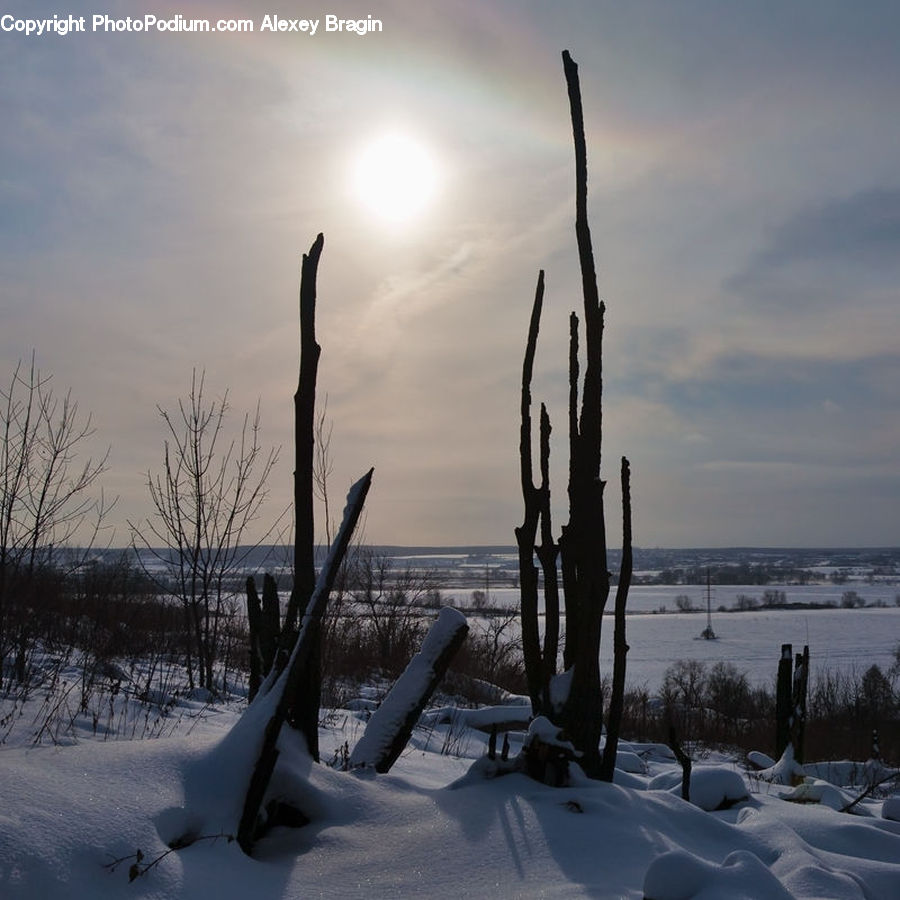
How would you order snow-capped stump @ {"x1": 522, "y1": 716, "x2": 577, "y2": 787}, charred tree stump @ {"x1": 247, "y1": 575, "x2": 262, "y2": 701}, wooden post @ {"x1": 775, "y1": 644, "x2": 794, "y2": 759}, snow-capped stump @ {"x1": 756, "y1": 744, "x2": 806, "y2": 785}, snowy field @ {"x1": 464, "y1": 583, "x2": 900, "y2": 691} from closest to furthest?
snow-capped stump @ {"x1": 522, "y1": 716, "x2": 577, "y2": 787} < charred tree stump @ {"x1": 247, "y1": 575, "x2": 262, "y2": 701} < snow-capped stump @ {"x1": 756, "y1": 744, "x2": 806, "y2": 785} < wooden post @ {"x1": 775, "y1": 644, "x2": 794, "y2": 759} < snowy field @ {"x1": 464, "y1": 583, "x2": 900, "y2": 691}

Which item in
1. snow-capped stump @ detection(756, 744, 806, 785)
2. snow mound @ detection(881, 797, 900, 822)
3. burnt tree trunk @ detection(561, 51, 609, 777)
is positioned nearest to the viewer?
burnt tree trunk @ detection(561, 51, 609, 777)

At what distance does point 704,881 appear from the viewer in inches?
96.8

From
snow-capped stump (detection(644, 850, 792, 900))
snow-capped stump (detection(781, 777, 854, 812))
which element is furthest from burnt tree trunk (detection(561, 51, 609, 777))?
snow-capped stump (detection(781, 777, 854, 812))

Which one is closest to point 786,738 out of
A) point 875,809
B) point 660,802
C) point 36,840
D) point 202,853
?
point 875,809

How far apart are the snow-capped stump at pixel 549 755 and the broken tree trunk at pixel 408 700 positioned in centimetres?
62

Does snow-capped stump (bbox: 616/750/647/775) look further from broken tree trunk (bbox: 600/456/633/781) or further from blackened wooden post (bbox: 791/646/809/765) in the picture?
blackened wooden post (bbox: 791/646/809/765)

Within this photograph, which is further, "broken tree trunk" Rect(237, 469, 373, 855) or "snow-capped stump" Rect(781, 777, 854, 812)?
"snow-capped stump" Rect(781, 777, 854, 812)

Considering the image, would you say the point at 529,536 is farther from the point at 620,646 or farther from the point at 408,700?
the point at 408,700

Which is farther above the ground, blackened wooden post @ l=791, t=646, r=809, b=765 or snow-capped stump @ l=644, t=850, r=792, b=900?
snow-capped stump @ l=644, t=850, r=792, b=900

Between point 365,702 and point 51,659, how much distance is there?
11.5 ft

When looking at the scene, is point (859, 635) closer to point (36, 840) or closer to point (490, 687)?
point (490, 687)

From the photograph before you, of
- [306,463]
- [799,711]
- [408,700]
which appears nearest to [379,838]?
[408,700]

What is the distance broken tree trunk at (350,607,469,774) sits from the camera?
13.4 feet

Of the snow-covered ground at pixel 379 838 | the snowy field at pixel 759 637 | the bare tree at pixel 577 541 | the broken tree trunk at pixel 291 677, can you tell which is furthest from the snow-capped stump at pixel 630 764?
the snowy field at pixel 759 637
